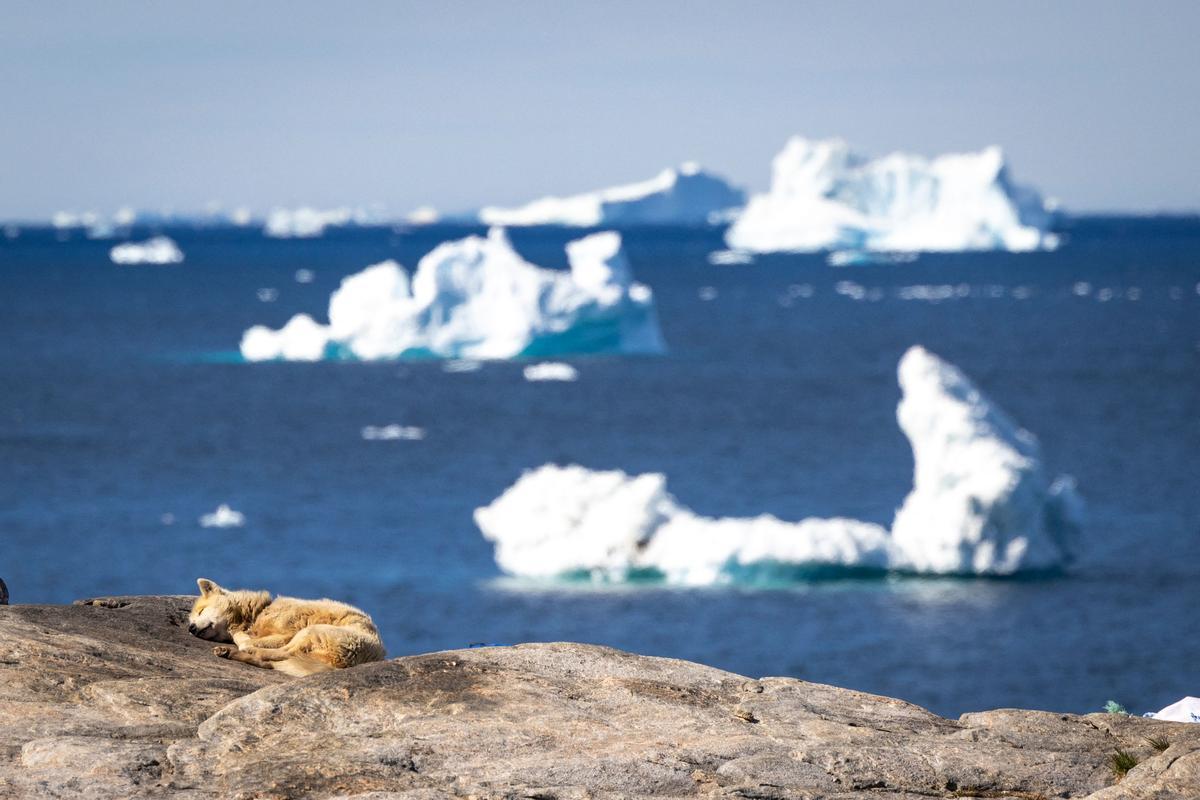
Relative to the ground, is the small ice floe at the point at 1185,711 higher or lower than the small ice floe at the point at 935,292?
lower

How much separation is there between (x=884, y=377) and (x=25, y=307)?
64293mm

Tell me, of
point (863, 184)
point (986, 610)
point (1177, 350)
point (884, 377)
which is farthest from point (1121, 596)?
point (863, 184)

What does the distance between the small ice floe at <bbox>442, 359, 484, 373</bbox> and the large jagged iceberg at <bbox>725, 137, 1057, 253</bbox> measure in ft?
191

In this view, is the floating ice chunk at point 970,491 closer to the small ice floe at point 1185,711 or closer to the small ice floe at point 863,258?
the small ice floe at point 1185,711

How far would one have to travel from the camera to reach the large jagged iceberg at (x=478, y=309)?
52219mm

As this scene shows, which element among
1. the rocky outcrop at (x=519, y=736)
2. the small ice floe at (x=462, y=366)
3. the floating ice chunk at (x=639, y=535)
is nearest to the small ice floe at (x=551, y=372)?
the small ice floe at (x=462, y=366)

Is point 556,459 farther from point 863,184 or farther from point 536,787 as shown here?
point 863,184

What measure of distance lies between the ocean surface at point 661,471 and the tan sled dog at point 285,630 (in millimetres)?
16552

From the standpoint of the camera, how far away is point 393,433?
1860 inches

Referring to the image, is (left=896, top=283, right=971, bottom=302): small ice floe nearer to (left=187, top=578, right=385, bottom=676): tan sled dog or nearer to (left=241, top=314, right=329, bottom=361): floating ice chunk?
(left=241, top=314, right=329, bottom=361): floating ice chunk

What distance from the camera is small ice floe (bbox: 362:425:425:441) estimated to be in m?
46.5

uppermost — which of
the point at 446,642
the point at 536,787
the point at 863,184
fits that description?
the point at 863,184

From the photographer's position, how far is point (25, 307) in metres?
100

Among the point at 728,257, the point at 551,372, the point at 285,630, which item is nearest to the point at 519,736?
the point at 285,630
